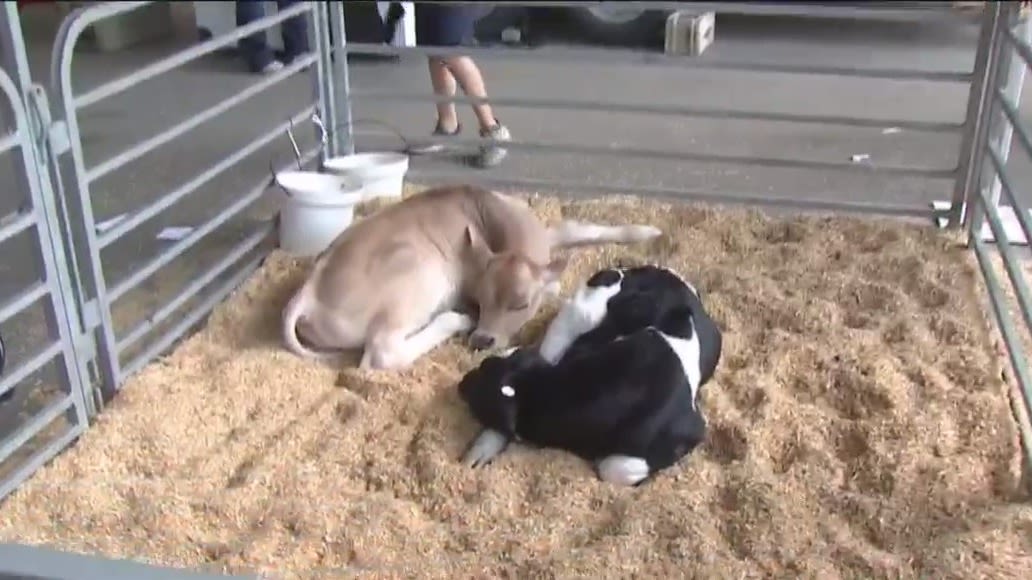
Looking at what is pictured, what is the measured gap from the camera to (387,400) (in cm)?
265

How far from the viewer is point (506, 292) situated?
9.70ft

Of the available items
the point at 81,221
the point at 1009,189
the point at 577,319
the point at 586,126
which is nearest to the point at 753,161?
the point at 1009,189

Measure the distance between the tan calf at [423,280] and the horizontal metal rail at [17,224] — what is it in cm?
66

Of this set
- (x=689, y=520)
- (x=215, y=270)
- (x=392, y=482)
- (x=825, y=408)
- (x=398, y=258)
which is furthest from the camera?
(x=215, y=270)

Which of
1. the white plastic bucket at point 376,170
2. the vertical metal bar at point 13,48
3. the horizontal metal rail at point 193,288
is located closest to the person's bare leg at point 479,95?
the white plastic bucket at point 376,170

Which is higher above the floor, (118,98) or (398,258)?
(398,258)

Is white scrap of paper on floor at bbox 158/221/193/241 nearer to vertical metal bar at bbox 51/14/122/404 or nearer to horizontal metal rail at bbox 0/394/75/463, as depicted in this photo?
vertical metal bar at bbox 51/14/122/404

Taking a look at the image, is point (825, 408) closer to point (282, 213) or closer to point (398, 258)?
point (398, 258)

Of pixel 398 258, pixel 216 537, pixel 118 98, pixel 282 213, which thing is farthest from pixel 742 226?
pixel 118 98

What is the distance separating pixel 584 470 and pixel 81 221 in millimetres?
1257

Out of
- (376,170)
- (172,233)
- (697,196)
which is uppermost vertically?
(376,170)

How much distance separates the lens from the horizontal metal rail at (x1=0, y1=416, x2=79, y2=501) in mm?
2361

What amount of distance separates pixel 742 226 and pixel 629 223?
0.35 meters

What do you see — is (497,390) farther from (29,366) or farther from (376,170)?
(376,170)
